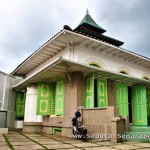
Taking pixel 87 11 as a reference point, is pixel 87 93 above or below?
below

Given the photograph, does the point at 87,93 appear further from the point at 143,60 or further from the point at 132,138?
the point at 143,60

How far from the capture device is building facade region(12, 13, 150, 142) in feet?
27.7

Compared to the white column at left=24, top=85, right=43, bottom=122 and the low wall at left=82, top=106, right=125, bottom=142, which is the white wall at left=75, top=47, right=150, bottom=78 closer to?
the low wall at left=82, top=106, right=125, bottom=142

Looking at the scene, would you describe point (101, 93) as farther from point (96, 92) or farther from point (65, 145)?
point (65, 145)

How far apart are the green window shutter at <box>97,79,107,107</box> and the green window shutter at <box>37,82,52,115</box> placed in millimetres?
2861

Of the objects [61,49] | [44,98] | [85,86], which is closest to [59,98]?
[44,98]

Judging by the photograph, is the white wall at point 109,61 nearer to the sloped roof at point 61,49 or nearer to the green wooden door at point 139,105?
the sloped roof at point 61,49

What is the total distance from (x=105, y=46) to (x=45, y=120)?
211 inches

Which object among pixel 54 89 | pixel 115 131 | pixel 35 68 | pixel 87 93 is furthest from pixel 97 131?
pixel 35 68

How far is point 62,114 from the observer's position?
10.0 metres

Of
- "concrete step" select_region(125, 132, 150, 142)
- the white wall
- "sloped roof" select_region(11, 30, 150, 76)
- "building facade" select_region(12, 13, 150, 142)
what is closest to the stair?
"concrete step" select_region(125, 132, 150, 142)

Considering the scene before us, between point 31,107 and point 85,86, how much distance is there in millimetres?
3970

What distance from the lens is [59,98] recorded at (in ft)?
34.2

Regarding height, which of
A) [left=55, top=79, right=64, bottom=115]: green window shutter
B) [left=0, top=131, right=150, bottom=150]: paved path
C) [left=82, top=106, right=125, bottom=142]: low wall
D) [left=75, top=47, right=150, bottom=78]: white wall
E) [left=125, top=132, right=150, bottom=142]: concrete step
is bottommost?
[left=0, top=131, right=150, bottom=150]: paved path
